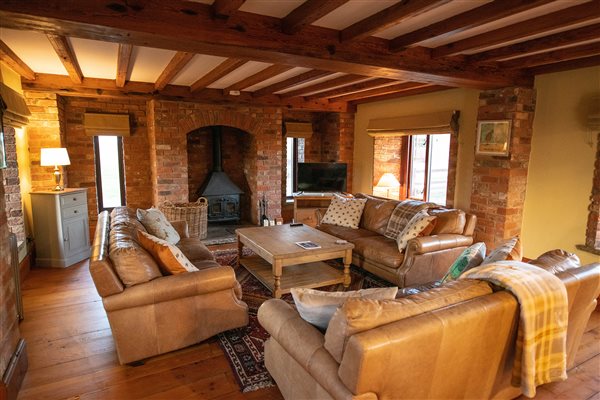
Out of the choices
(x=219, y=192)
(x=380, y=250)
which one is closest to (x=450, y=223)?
(x=380, y=250)

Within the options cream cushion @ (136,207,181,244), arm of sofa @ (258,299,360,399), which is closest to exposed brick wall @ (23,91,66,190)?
cream cushion @ (136,207,181,244)

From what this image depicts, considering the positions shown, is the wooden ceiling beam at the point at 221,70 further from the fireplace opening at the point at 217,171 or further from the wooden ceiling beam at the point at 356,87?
the wooden ceiling beam at the point at 356,87

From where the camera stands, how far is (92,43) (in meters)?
3.28

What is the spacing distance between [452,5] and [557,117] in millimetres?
2503

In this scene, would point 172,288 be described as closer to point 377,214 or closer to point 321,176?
point 377,214

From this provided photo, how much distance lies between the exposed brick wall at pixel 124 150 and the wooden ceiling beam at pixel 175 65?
1.48 metres

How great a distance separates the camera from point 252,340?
2791 mm

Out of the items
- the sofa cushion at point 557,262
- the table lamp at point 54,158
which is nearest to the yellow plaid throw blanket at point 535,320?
the sofa cushion at point 557,262

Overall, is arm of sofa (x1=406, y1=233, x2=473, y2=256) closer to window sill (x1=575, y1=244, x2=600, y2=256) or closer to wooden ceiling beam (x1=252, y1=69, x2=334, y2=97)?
window sill (x1=575, y1=244, x2=600, y2=256)

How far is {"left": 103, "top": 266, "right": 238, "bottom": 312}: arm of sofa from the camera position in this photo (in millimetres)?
2367

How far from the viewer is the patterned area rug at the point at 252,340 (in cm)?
236

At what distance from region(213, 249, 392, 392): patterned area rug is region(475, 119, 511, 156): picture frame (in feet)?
6.75

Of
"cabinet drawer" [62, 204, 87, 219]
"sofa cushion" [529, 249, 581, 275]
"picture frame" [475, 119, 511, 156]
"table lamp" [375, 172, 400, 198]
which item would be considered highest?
"picture frame" [475, 119, 511, 156]

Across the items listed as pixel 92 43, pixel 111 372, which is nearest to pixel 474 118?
pixel 92 43
